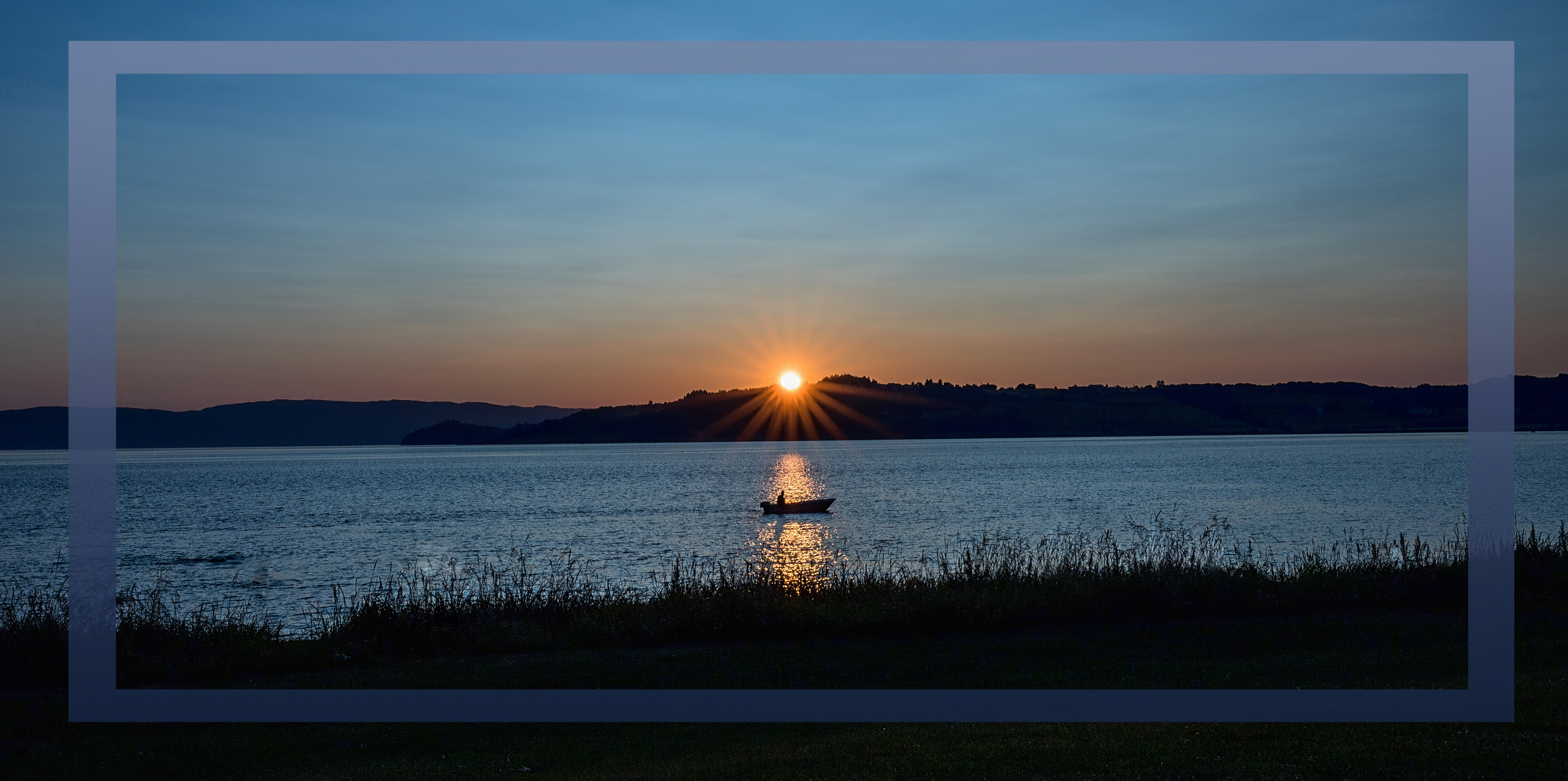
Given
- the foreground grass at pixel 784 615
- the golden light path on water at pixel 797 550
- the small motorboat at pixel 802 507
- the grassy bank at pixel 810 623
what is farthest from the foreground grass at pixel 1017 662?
the small motorboat at pixel 802 507

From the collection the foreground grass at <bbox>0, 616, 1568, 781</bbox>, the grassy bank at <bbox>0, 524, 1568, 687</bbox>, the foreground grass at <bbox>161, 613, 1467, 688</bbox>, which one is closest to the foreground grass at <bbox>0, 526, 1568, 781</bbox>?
the foreground grass at <bbox>0, 616, 1568, 781</bbox>

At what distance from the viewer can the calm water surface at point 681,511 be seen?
125 feet

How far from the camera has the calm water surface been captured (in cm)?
3809

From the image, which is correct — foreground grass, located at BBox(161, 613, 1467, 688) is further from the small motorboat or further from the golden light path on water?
the small motorboat

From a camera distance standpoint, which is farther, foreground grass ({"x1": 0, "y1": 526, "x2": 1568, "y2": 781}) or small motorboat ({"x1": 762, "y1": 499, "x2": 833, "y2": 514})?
small motorboat ({"x1": 762, "y1": 499, "x2": 833, "y2": 514})

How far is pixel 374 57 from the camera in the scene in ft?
24.1

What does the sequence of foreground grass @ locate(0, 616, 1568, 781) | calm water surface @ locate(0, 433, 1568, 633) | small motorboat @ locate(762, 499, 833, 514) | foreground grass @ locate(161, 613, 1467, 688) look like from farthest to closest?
small motorboat @ locate(762, 499, 833, 514)
calm water surface @ locate(0, 433, 1568, 633)
foreground grass @ locate(161, 613, 1467, 688)
foreground grass @ locate(0, 616, 1568, 781)

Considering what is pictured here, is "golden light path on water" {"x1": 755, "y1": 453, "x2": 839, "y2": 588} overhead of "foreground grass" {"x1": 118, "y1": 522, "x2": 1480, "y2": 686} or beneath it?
beneath

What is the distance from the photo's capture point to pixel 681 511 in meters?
59.9

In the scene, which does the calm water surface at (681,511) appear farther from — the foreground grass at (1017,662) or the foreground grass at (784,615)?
the foreground grass at (1017,662)

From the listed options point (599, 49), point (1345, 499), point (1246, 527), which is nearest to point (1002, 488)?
point (1345, 499)
